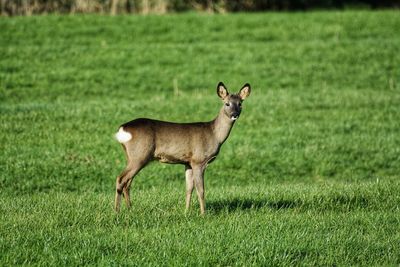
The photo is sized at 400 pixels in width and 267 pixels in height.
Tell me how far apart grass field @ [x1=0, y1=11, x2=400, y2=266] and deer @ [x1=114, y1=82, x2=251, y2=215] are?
0.46m

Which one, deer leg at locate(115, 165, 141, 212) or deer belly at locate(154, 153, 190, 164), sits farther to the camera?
deer belly at locate(154, 153, 190, 164)

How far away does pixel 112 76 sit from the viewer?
2470 centimetres

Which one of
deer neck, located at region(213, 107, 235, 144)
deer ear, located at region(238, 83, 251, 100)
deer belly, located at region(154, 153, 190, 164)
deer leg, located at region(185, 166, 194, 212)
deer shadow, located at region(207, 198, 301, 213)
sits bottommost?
deer shadow, located at region(207, 198, 301, 213)

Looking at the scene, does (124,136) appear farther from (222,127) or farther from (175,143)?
(222,127)

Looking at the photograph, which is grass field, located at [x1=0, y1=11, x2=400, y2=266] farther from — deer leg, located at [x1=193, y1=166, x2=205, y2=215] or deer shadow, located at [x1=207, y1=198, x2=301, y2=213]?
deer leg, located at [x1=193, y1=166, x2=205, y2=215]

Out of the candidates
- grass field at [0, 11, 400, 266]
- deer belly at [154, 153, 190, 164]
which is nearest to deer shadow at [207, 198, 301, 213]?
grass field at [0, 11, 400, 266]

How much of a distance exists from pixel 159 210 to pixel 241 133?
8655 mm

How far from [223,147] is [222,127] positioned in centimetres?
726

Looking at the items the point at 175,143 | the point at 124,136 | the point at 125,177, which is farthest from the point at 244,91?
the point at 125,177

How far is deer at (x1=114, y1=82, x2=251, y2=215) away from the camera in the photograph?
9859 millimetres

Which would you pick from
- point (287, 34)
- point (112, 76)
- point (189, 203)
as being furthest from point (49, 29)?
point (189, 203)

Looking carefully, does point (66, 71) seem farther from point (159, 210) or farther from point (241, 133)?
point (159, 210)

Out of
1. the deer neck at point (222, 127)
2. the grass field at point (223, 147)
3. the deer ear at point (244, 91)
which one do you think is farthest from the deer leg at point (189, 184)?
the deer ear at point (244, 91)

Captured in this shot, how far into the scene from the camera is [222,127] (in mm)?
10352
